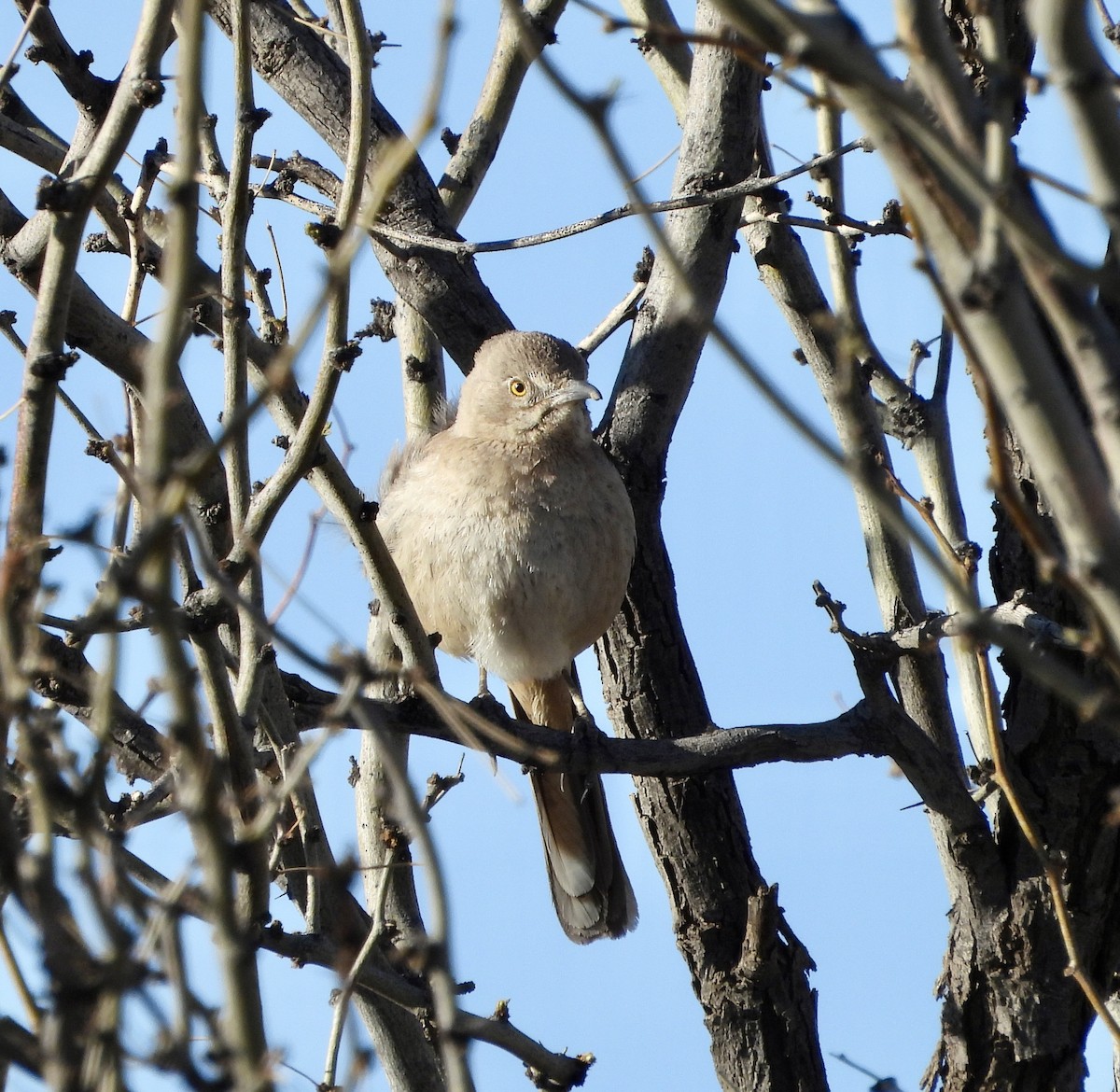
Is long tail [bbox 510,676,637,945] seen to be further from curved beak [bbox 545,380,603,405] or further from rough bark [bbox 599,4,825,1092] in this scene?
curved beak [bbox 545,380,603,405]

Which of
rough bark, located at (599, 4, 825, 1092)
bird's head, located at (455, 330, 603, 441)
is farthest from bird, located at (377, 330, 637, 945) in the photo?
rough bark, located at (599, 4, 825, 1092)

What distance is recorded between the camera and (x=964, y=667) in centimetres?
525

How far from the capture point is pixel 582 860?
241 inches

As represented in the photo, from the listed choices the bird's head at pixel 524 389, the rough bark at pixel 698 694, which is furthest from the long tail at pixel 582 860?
the bird's head at pixel 524 389

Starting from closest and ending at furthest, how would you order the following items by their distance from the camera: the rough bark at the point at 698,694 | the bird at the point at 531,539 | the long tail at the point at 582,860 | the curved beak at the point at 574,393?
the rough bark at the point at 698,694 < the bird at the point at 531,539 < the curved beak at the point at 574,393 < the long tail at the point at 582,860

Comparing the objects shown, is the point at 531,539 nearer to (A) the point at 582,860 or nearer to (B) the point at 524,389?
(B) the point at 524,389

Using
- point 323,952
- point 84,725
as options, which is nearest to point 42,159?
point 84,725

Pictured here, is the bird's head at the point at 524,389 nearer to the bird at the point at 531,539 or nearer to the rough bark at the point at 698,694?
the bird at the point at 531,539

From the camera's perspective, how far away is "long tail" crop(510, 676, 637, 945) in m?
6.05

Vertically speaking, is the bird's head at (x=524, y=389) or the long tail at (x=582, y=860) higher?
the bird's head at (x=524, y=389)

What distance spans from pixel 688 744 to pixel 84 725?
1838 millimetres

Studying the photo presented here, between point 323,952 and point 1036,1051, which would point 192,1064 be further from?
point 1036,1051

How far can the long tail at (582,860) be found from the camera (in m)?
6.05

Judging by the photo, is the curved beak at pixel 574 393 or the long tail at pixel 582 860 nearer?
the curved beak at pixel 574 393
